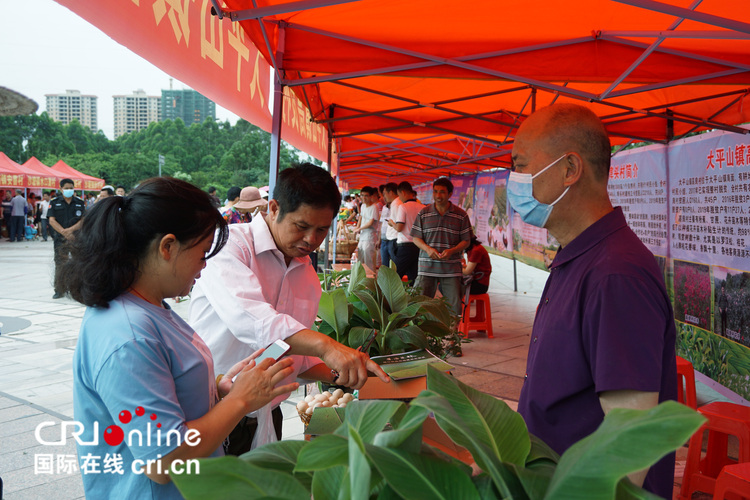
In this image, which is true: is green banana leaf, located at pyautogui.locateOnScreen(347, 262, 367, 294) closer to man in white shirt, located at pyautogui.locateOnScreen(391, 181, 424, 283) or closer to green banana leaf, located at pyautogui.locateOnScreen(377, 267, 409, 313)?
green banana leaf, located at pyautogui.locateOnScreen(377, 267, 409, 313)

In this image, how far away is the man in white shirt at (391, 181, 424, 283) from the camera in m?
7.29

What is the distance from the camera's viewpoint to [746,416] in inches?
107

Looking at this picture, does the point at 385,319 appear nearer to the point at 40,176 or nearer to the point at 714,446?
the point at 714,446

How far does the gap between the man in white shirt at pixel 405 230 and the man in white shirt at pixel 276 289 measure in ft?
17.1

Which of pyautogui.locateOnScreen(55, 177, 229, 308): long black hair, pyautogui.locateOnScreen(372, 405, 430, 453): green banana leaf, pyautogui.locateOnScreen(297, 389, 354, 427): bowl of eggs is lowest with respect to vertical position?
pyautogui.locateOnScreen(297, 389, 354, 427): bowl of eggs

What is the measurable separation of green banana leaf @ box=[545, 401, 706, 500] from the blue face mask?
2.76 ft

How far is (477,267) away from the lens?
6320 mm

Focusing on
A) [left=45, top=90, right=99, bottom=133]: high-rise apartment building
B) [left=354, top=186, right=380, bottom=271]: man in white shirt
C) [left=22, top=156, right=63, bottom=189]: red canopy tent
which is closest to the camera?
[left=354, top=186, right=380, bottom=271]: man in white shirt

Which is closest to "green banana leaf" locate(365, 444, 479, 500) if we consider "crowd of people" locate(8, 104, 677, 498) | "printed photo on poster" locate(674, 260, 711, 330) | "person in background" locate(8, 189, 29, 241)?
"crowd of people" locate(8, 104, 677, 498)

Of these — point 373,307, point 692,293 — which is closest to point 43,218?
point 373,307

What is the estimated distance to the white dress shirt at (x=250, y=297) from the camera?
5.45ft

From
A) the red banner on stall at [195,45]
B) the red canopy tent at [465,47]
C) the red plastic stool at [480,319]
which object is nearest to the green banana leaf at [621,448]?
the red banner on stall at [195,45]

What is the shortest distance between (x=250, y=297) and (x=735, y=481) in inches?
80.6

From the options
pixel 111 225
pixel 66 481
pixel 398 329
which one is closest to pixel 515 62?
pixel 398 329
